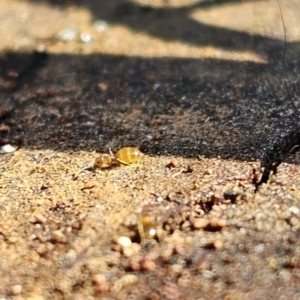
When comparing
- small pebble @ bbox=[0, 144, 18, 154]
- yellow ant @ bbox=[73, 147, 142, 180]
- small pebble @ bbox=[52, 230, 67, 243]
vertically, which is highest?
yellow ant @ bbox=[73, 147, 142, 180]

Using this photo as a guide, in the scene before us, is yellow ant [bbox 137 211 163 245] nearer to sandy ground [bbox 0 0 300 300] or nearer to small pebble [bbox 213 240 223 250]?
sandy ground [bbox 0 0 300 300]

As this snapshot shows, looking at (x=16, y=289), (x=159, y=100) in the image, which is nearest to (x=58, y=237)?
(x=16, y=289)

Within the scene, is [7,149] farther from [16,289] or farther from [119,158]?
[16,289]

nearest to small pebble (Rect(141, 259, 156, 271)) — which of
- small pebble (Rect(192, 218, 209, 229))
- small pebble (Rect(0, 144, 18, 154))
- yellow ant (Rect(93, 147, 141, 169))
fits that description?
small pebble (Rect(192, 218, 209, 229))

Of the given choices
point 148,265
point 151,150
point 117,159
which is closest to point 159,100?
point 151,150

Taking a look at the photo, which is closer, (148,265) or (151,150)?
(148,265)

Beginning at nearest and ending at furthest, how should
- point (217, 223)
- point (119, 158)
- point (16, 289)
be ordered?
point (16, 289)
point (217, 223)
point (119, 158)

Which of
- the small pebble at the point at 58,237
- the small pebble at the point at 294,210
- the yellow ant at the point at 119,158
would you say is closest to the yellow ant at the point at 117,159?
the yellow ant at the point at 119,158

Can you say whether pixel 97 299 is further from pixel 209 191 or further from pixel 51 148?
→ pixel 51 148

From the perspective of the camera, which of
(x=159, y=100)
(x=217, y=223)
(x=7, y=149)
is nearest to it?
(x=217, y=223)
